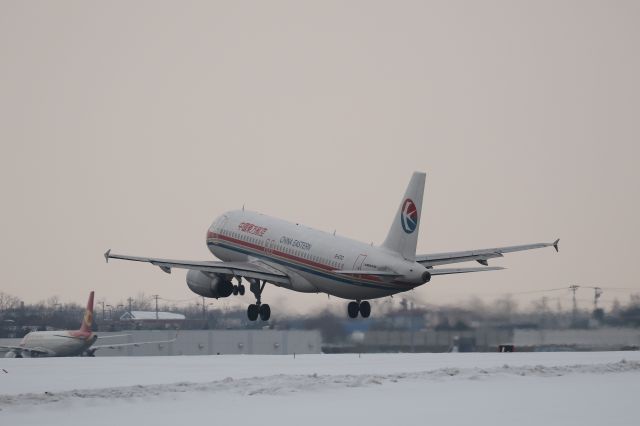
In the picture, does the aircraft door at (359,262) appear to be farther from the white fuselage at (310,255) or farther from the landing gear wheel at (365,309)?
the landing gear wheel at (365,309)

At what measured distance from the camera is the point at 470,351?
76.6 m

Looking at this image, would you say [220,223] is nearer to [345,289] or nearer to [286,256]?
[286,256]

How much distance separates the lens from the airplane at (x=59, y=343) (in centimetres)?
9700

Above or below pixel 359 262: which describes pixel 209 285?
below

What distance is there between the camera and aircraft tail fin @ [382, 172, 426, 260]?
69750 millimetres

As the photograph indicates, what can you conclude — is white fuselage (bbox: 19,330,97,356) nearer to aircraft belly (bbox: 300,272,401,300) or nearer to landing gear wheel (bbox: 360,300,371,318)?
aircraft belly (bbox: 300,272,401,300)

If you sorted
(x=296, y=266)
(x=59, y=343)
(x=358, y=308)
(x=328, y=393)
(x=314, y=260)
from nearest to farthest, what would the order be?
(x=328, y=393), (x=314, y=260), (x=296, y=266), (x=358, y=308), (x=59, y=343)

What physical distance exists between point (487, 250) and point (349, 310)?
9.44 metres

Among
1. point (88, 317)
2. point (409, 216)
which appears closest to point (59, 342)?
point (88, 317)

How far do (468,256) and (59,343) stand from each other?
3835 cm

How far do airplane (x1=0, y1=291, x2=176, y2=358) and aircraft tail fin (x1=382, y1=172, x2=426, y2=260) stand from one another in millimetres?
34220

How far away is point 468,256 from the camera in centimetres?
7612

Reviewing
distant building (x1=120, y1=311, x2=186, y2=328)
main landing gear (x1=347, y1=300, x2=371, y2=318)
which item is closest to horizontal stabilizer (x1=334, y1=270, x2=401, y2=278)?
main landing gear (x1=347, y1=300, x2=371, y2=318)

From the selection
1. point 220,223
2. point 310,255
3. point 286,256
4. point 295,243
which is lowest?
point 310,255
